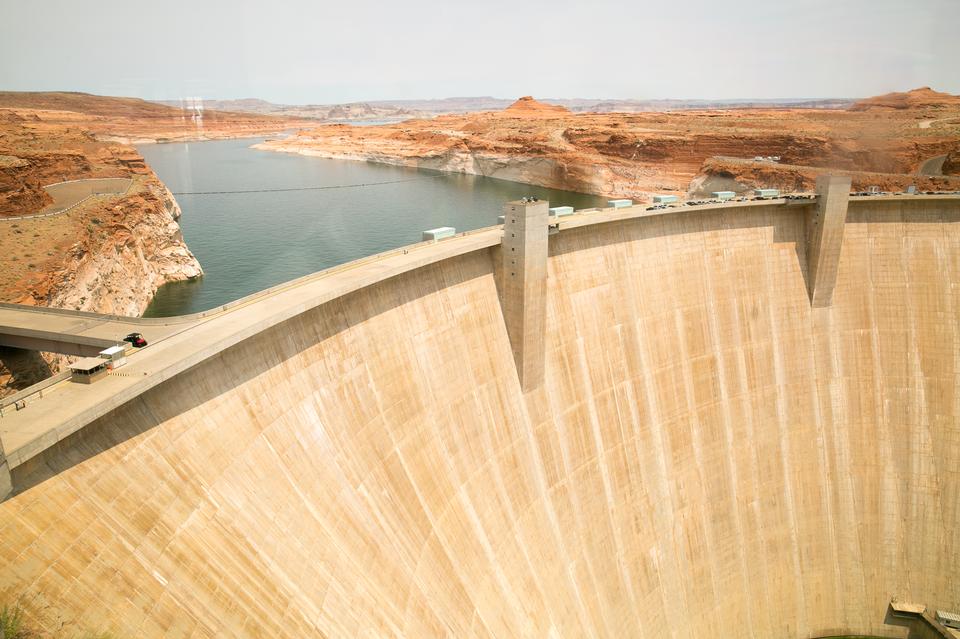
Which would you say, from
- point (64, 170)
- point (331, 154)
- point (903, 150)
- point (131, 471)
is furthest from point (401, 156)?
point (131, 471)

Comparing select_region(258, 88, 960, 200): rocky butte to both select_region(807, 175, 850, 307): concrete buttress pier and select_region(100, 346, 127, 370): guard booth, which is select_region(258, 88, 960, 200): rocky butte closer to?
select_region(807, 175, 850, 307): concrete buttress pier

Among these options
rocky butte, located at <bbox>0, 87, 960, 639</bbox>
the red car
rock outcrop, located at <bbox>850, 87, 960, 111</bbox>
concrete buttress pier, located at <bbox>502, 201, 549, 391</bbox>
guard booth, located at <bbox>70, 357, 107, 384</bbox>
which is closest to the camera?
rocky butte, located at <bbox>0, 87, 960, 639</bbox>

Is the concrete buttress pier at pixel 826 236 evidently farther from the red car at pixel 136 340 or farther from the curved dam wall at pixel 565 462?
the red car at pixel 136 340

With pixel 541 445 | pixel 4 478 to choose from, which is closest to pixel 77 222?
pixel 541 445

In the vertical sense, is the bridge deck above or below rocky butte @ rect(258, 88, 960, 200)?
below

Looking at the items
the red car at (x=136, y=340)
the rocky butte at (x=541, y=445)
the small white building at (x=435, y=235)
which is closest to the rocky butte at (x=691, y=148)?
the rocky butte at (x=541, y=445)

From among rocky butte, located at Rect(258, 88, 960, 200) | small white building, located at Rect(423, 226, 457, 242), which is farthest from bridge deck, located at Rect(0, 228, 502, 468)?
rocky butte, located at Rect(258, 88, 960, 200)

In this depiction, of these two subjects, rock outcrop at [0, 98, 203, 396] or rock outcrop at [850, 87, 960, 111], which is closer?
rock outcrop at [0, 98, 203, 396]

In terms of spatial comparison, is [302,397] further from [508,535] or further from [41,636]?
[508,535]
